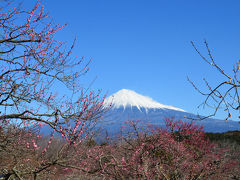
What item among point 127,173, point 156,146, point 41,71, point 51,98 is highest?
point 41,71

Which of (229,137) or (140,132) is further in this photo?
(229,137)

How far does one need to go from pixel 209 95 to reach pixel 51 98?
6.20 meters

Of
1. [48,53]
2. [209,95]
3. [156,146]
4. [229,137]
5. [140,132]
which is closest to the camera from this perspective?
[209,95]

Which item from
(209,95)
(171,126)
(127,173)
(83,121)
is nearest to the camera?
(209,95)

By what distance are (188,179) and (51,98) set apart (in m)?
5.29

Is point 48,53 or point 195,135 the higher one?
point 48,53

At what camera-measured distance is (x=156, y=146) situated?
12.8m

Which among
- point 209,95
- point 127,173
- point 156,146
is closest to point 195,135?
point 156,146

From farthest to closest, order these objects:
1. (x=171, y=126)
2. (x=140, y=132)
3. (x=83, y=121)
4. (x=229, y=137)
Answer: (x=229, y=137) → (x=171, y=126) → (x=140, y=132) → (x=83, y=121)

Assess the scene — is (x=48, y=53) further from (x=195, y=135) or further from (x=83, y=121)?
(x=195, y=135)

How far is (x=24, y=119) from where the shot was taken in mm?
8047

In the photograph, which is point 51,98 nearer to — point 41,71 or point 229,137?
point 41,71

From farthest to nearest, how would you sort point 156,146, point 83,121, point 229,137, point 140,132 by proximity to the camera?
point 229,137 → point 140,132 → point 156,146 → point 83,121

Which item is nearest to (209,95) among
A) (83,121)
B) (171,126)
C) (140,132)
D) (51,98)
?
(83,121)
